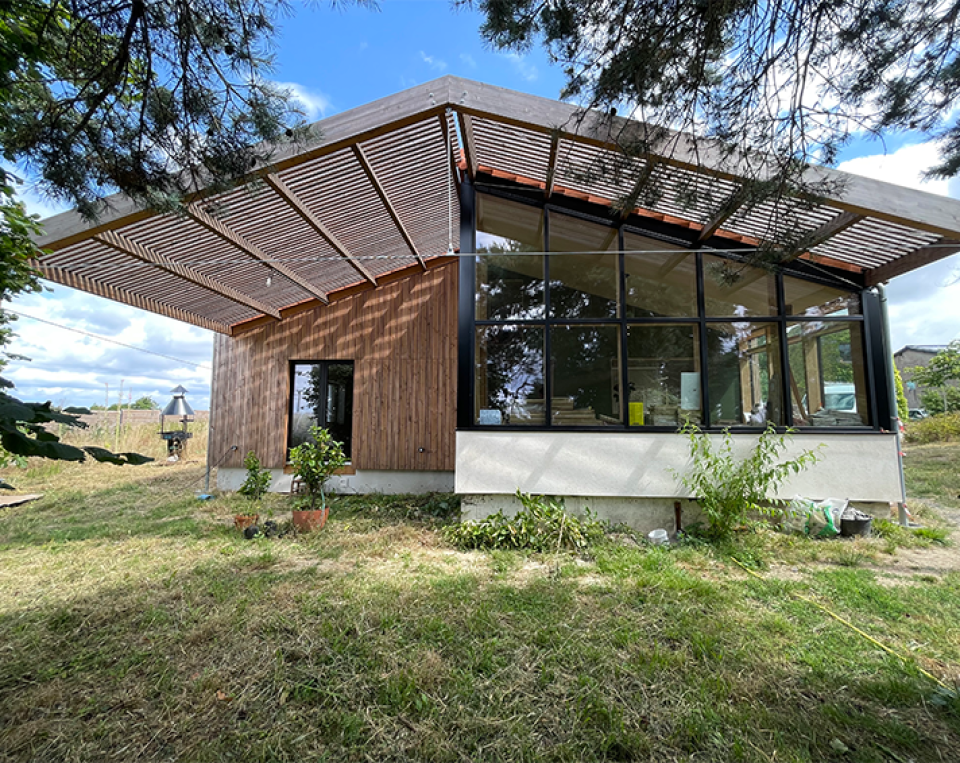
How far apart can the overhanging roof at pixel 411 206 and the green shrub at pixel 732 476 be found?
6.43ft

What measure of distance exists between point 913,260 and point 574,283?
128 inches

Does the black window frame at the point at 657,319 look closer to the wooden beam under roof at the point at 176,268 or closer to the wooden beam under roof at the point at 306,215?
the wooden beam under roof at the point at 306,215

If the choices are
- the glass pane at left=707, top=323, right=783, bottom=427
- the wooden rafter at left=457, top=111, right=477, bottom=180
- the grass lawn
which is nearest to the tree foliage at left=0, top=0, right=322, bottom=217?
the wooden rafter at left=457, top=111, right=477, bottom=180

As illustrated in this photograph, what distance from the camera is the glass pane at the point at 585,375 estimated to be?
16.3 ft

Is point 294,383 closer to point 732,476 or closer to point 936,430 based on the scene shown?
point 732,476

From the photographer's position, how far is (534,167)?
16.3 feet

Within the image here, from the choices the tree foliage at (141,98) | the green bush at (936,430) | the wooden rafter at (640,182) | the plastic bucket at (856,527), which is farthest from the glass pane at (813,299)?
the green bush at (936,430)

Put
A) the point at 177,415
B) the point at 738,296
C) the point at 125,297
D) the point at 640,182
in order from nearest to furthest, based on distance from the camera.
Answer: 1. the point at 640,182
2. the point at 738,296
3. the point at 125,297
4. the point at 177,415

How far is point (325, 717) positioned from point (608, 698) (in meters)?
1.23

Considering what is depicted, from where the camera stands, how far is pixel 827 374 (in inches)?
198

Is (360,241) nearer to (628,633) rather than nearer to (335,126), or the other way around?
(335,126)

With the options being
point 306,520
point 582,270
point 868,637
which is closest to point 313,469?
point 306,520

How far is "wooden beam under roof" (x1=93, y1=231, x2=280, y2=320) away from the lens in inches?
167

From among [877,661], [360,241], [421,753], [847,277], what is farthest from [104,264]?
[847,277]
